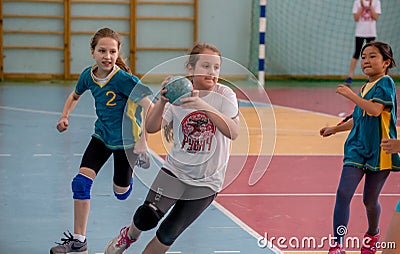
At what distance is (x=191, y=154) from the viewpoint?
3.81 meters

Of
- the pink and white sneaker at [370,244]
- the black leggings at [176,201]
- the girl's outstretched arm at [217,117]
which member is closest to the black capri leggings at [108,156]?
the black leggings at [176,201]

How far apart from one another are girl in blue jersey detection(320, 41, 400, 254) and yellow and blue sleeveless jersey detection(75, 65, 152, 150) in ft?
3.92

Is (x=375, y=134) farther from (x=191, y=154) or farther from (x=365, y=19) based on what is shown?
(x=365, y=19)

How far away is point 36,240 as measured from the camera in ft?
15.4

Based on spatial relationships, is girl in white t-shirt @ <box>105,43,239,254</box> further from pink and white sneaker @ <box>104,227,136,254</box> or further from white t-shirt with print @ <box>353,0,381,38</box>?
white t-shirt with print @ <box>353,0,381,38</box>

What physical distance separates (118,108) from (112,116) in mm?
60

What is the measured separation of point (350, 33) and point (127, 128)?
1042cm

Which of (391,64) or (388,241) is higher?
(391,64)

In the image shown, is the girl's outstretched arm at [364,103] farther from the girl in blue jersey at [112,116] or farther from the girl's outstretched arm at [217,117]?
the girl in blue jersey at [112,116]

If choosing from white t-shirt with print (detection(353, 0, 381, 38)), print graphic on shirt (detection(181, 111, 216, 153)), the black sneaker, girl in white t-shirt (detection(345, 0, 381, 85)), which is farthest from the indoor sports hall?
white t-shirt with print (detection(353, 0, 381, 38))

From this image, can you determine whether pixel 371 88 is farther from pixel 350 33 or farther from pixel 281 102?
pixel 350 33

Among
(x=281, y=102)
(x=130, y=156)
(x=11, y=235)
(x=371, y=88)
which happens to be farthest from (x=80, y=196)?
(x=281, y=102)

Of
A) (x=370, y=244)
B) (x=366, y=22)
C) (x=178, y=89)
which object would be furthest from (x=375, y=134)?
(x=366, y=22)

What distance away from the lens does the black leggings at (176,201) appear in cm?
377
